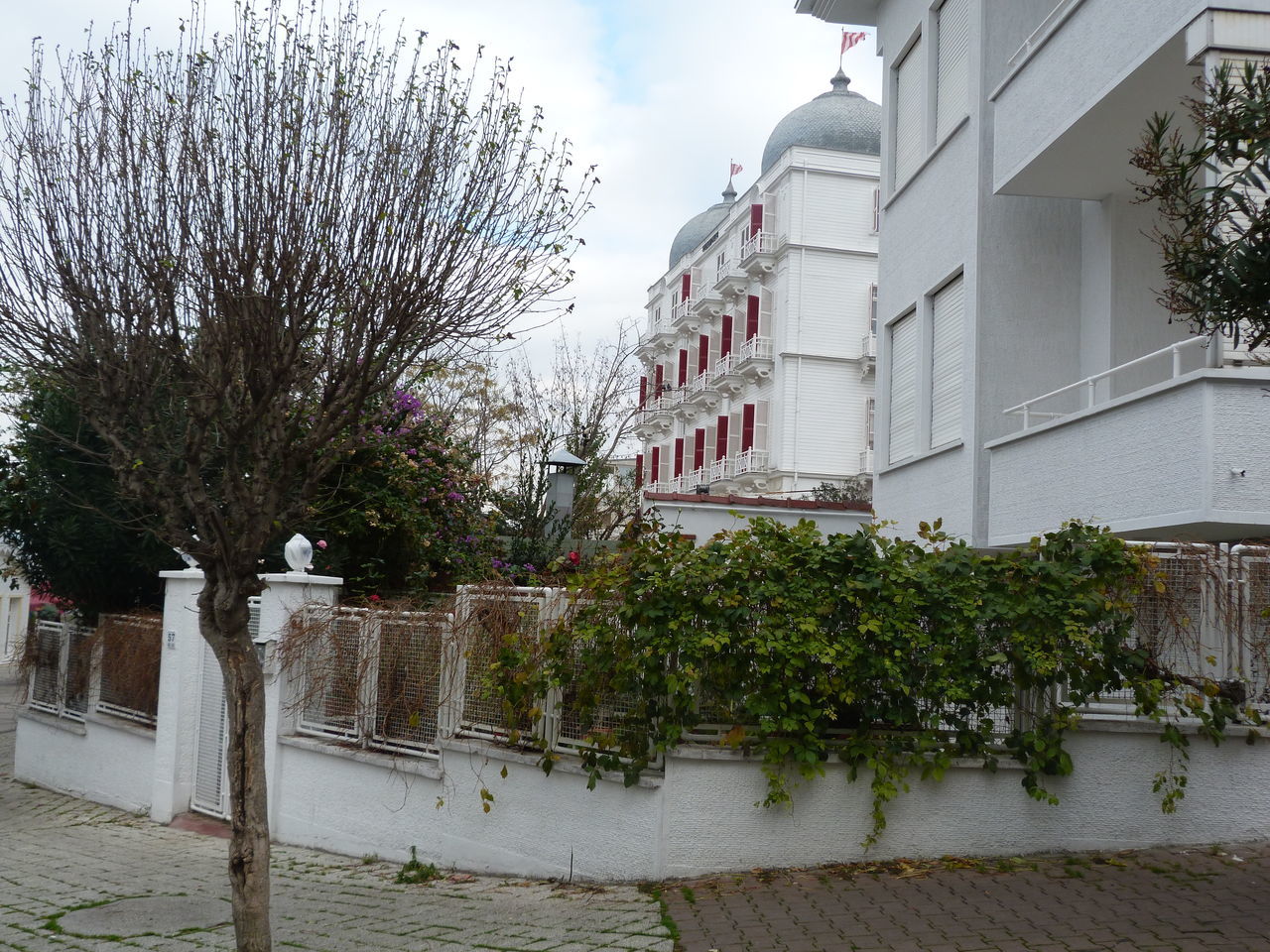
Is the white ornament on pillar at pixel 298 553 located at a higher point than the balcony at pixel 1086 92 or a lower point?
lower

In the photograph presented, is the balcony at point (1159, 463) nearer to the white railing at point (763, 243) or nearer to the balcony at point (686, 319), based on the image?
the white railing at point (763, 243)

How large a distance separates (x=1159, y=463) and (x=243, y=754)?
20.2 ft

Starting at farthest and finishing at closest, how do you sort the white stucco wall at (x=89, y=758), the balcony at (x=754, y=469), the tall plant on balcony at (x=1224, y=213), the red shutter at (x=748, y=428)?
the red shutter at (x=748, y=428), the balcony at (x=754, y=469), the white stucco wall at (x=89, y=758), the tall plant on balcony at (x=1224, y=213)

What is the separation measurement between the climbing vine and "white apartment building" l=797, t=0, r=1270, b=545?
101 centimetres

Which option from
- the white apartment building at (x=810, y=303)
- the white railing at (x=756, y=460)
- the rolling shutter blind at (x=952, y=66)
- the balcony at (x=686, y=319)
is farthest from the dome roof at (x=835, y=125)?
the rolling shutter blind at (x=952, y=66)

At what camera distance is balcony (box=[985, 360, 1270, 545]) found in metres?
7.70

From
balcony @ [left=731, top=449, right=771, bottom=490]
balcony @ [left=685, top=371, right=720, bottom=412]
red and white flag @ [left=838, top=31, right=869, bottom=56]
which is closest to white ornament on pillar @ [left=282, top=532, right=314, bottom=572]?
balcony @ [left=731, top=449, right=771, bottom=490]

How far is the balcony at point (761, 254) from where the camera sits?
37344 millimetres

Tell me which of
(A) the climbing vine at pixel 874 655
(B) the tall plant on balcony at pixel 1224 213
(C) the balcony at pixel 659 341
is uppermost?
(C) the balcony at pixel 659 341

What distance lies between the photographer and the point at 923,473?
41.0ft

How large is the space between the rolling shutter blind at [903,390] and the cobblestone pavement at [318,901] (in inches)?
267

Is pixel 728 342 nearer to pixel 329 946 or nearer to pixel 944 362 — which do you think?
pixel 944 362

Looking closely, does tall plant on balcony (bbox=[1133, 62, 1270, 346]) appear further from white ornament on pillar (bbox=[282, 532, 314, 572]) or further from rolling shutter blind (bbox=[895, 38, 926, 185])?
rolling shutter blind (bbox=[895, 38, 926, 185])

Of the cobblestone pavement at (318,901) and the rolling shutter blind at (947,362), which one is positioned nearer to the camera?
the cobblestone pavement at (318,901)
